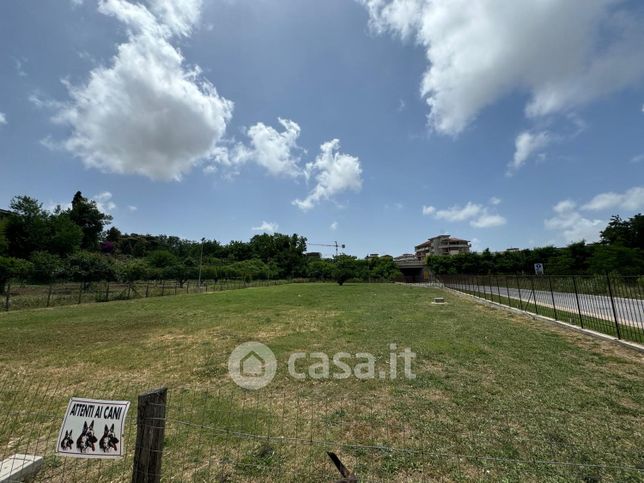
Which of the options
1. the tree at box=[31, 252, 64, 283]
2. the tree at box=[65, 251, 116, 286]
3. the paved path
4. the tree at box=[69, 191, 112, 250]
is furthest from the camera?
the tree at box=[69, 191, 112, 250]

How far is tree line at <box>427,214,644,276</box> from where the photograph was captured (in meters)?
27.5

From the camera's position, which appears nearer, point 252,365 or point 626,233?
point 252,365

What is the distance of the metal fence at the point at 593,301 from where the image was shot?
8.07 metres

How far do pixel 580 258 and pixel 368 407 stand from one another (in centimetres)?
4359

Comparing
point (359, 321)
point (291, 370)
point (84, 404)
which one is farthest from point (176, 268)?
point (84, 404)

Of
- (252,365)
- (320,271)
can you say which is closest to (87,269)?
(252,365)

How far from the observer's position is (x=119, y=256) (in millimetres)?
62000

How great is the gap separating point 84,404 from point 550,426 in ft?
16.7

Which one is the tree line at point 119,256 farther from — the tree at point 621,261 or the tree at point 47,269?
the tree at point 621,261

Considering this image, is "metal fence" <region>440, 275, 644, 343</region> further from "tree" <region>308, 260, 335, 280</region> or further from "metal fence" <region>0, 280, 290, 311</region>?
"tree" <region>308, 260, 335, 280</region>

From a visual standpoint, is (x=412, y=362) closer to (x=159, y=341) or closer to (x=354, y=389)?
(x=354, y=389)

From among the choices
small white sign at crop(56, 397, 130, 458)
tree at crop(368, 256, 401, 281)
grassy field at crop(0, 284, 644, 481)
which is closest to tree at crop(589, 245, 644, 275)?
grassy field at crop(0, 284, 644, 481)

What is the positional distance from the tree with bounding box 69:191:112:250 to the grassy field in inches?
2556

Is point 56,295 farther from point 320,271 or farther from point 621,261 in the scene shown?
point 320,271
